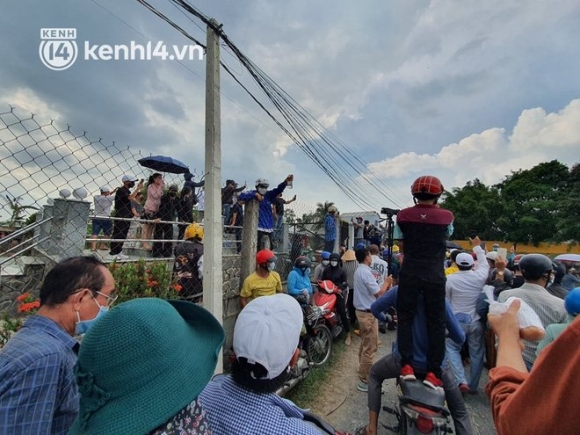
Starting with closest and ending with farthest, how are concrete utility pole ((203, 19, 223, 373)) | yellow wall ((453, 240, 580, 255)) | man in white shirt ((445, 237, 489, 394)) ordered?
concrete utility pole ((203, 19, 223, 373)) → man in white shirt ((445, 237, 489, 394)) → yellow wall ((453, 240, 580, 255))

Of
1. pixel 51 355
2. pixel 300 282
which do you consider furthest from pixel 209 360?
pixel 300 282

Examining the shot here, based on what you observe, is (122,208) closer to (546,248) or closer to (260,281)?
(260,281)

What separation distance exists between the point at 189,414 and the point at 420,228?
2.04m

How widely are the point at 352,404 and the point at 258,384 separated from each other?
10.1 ft

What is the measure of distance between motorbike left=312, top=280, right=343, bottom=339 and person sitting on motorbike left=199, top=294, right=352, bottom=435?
11.7ft

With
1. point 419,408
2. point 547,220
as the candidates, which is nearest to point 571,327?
point 419,408

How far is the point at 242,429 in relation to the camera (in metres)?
1.09

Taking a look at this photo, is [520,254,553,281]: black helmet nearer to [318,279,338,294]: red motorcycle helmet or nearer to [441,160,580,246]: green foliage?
[318,279,338,294]: red motorcycle helmet

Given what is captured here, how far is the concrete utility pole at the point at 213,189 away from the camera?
2.80 meters

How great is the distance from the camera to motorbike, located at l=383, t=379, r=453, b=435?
80.3 inches

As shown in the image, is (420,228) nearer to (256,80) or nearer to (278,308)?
(278,308)

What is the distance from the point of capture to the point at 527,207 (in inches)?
1156

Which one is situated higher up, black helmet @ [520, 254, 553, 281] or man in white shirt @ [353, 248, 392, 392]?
black helmet @ [520, 254, 553, 281]

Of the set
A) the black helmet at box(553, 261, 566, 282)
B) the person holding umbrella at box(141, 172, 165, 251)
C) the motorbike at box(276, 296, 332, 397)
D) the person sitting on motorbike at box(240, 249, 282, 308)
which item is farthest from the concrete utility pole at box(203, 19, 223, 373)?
the black helmet at box(553, 261, 566, 282)
